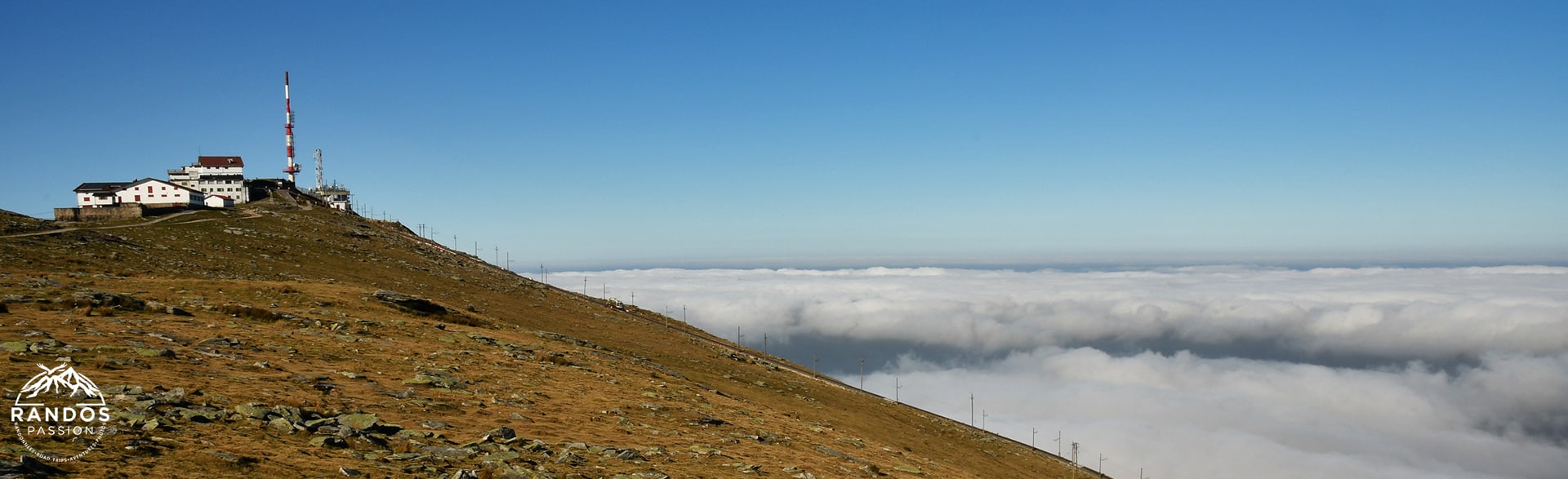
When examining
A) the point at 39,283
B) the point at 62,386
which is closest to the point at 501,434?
the point at 62,386

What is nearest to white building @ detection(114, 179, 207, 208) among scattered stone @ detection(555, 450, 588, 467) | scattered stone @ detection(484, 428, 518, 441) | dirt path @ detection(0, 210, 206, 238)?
dirt path @ detection(0, 210, 206, 238)

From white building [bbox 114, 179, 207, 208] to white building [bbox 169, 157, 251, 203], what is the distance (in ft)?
62.9

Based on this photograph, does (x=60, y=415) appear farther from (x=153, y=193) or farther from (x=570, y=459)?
(x=153, y=193)

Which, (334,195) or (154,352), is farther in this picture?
(334,195)

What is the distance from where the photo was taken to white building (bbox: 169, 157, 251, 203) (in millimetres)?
152875

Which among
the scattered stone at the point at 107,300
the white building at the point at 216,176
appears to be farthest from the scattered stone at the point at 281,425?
the white building at the point at 216,176

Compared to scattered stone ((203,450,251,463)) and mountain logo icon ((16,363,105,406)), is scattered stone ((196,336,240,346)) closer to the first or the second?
mountain logo icon ((16,363,105,406))

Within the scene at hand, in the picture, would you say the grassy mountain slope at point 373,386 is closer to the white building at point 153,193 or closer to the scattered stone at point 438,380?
the scattered stone at point 438,380

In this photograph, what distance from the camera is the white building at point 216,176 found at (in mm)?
152875

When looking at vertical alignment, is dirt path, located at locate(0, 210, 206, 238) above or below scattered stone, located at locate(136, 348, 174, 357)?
above

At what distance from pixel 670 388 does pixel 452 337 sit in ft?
51.3

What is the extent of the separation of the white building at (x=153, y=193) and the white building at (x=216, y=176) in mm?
19159

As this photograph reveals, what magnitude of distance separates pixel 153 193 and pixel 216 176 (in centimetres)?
3164

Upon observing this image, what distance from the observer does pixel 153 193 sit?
425 ft
